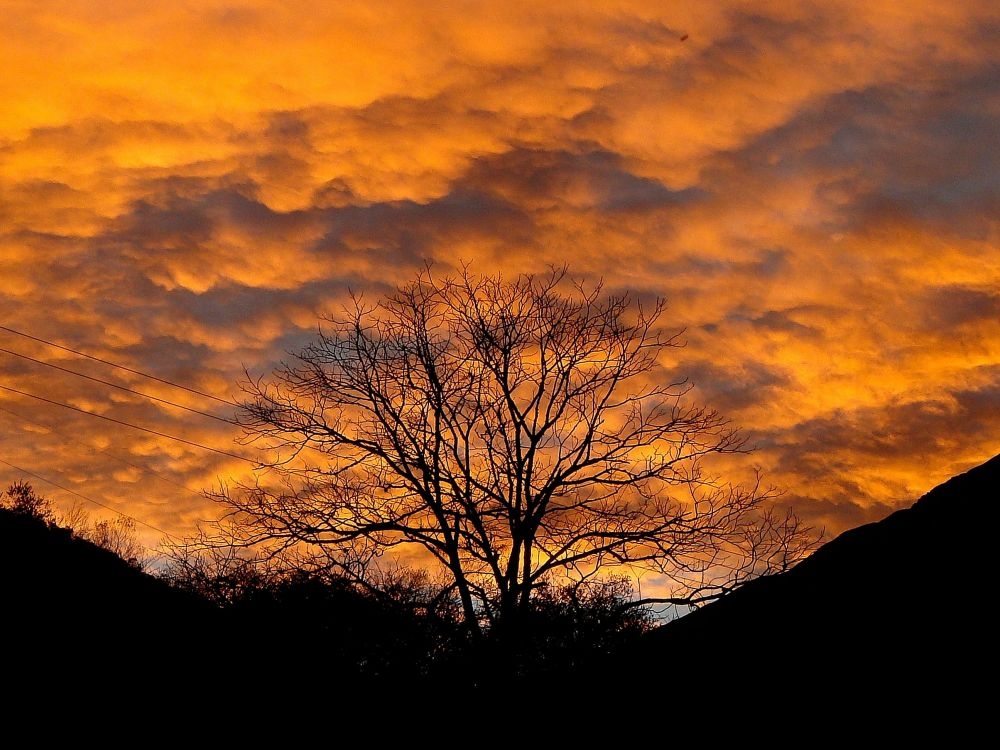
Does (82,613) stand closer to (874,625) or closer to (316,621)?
(316,621)

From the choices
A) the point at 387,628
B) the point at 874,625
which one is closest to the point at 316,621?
the point at 387,628

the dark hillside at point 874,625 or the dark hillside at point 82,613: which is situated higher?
the dark hillside at point 82,613

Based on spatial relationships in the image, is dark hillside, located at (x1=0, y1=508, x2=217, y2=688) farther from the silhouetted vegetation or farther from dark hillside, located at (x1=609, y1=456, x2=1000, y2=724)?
dark hillside, located at (x1=609, y1=456, x2=1000, y2=724)

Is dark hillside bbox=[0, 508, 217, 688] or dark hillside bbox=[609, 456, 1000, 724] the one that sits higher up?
dark hillside bbox=[0, 508, 217, 688]

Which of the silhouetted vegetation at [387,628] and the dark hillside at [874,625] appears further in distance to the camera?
the silhouetted vegetation at [387,628]

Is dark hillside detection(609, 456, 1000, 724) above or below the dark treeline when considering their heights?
below

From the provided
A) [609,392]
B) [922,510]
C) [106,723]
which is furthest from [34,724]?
[609,392]

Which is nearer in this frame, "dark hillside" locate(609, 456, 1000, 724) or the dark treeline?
"dark hillside" locate(609, 456, 1000, 724)

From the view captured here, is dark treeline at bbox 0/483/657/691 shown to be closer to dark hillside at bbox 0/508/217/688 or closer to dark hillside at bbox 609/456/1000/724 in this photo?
dark hillside at bbox 0/508/217/688

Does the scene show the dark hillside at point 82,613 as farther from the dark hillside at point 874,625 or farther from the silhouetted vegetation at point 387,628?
the dark hillside at point 874,625

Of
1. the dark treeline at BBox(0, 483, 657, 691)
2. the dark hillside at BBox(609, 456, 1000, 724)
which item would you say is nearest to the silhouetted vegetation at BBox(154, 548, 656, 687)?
the dark treeline at BBox(0, 483, 657, 691)

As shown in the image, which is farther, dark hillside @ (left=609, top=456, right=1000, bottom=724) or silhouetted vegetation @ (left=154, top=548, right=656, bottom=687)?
silhouetted vegetation @ (left=154, top=548, right=656, bottom=687)

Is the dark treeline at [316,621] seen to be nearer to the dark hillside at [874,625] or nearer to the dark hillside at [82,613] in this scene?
the dark hillside at [82,613]

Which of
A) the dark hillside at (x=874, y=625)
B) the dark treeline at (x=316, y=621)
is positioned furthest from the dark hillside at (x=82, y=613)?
the dark hillside at (x=874, y=625)
